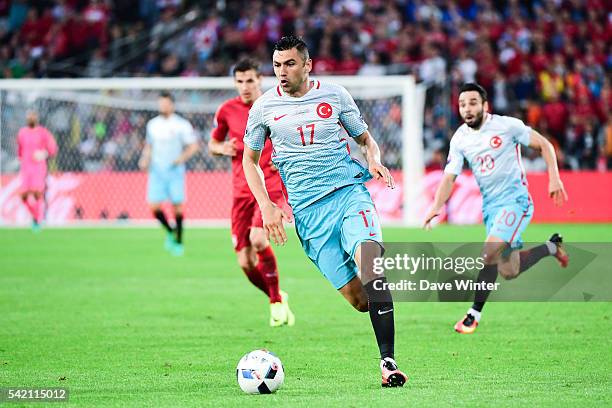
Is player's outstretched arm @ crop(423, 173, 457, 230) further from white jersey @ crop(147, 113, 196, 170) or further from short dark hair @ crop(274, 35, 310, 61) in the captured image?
white jersey @ crop(147, 113, 196, 170)

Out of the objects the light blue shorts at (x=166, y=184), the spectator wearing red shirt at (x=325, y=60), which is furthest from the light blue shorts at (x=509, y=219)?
the spectator wearing red shirt at (x=325, y=60)

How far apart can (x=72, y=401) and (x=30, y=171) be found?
58.1 ft

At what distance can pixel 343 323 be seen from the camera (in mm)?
10844

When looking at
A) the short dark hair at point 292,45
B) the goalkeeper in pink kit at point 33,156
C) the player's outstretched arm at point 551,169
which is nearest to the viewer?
the short dark hair at point 292,45

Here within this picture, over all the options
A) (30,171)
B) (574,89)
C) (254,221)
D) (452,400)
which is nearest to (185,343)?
(254,221)

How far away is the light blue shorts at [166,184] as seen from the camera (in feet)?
64.7

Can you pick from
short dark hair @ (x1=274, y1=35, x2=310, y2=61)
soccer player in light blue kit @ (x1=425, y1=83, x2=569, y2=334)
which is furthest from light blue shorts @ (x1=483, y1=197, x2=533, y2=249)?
short dark hair @ (x1=274, y1=35, x2=310, y2=61)

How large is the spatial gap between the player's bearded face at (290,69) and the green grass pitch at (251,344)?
201 centimetres

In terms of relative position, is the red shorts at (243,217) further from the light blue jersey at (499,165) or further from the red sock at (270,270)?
the light blue jersey at (499,165)

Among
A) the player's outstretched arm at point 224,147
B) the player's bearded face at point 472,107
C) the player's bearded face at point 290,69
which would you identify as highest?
the player's bearded face at point 290,69

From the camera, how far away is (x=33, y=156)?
23.5 metres

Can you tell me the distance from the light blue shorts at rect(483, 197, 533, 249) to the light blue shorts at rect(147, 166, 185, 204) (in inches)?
384

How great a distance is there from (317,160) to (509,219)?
3743mm

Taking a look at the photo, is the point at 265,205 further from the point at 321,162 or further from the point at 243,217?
the point at 243,217
